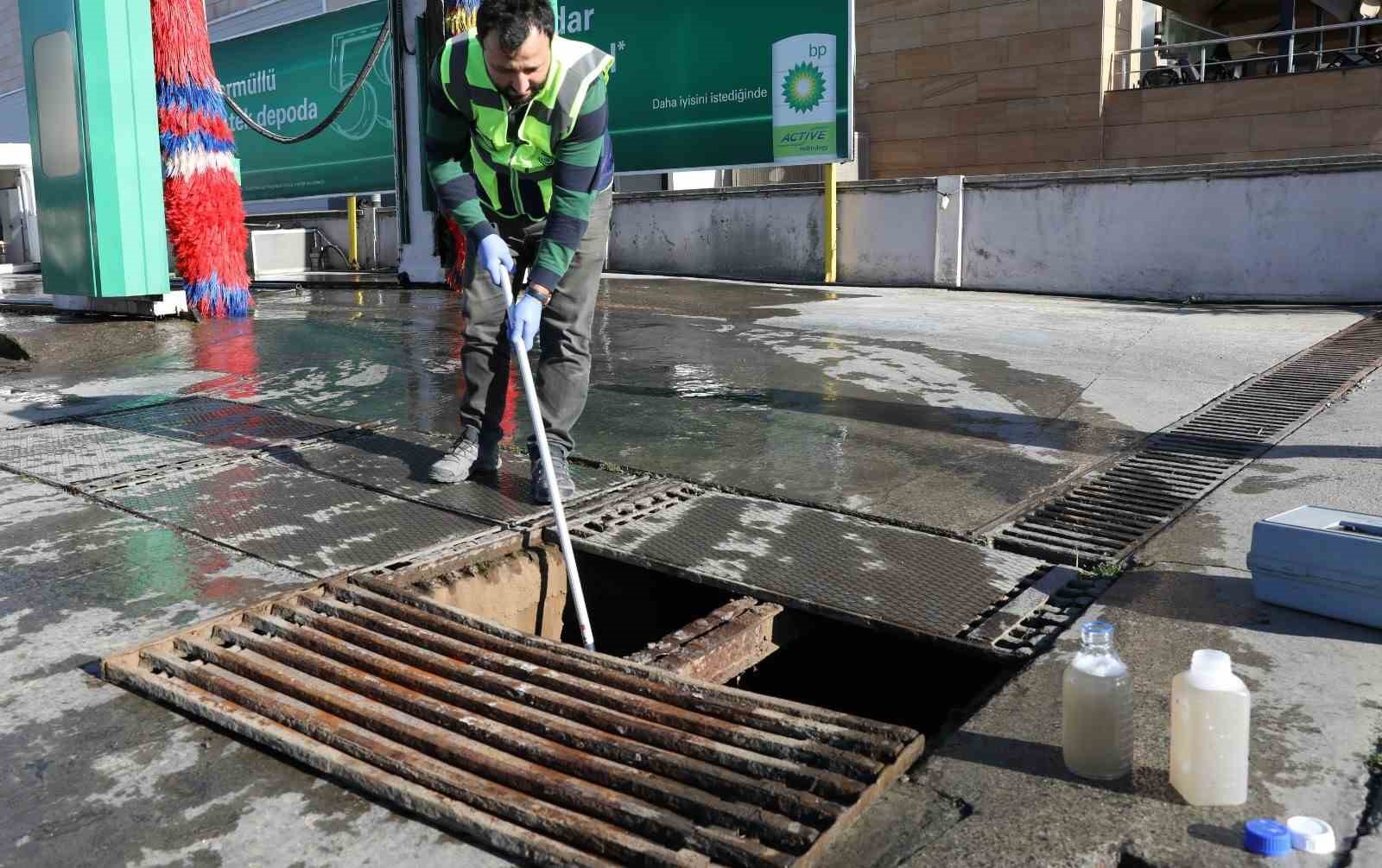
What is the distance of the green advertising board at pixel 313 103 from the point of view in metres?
13.3

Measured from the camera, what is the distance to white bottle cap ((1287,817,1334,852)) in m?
1.56

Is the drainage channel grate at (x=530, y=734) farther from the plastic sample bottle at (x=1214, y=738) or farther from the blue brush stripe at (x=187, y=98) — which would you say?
the blue brush stripe at (x=187, y=98)

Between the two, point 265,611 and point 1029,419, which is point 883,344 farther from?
point 265,611

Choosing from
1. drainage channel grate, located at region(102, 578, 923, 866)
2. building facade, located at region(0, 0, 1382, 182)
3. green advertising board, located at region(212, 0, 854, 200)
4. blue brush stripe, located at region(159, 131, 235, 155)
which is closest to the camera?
drainage channel grate, located at region(102, 578, 923, 866)

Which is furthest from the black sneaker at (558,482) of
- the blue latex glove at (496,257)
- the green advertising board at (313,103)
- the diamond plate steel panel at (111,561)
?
the green advertising board at (313,103)

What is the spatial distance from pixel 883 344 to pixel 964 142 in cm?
1066

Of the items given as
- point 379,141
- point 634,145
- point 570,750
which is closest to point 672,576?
point 570,750

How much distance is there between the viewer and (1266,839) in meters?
1.55

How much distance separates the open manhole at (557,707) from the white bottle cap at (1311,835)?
1.90 feet

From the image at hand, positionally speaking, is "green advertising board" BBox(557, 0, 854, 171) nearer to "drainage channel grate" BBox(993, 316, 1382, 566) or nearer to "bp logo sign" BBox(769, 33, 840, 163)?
"bp logo sign" BBox(769, 33, 840, 163)

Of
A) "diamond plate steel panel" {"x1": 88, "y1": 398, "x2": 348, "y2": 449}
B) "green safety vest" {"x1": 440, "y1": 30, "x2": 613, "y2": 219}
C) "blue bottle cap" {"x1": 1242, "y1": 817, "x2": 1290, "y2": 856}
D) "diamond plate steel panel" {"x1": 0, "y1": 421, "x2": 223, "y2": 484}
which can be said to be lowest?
"blue bottle cap" {"x1": 1242, "y1": 817, "x2": 1290, "y2": 856}

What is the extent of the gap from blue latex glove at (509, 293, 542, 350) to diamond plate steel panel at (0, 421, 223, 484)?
4.64 feet

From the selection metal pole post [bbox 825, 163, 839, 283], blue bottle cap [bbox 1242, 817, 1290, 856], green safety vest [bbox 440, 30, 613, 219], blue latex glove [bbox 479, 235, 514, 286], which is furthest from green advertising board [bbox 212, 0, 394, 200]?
blue bottle cap [bbox 1242, 817, 1290, 856]

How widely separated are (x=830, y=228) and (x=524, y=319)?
8205 mm
